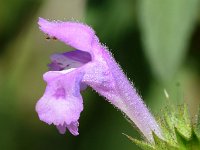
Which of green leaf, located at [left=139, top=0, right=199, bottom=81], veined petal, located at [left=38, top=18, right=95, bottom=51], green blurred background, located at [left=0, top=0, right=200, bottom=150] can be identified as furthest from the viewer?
green blurred background, located at [left=0, top=0, right=200, bottom=150]

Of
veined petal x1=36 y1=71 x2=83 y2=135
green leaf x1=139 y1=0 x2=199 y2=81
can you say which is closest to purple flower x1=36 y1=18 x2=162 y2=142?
veined petal x1=36 y1=71 x2=83 y2=135

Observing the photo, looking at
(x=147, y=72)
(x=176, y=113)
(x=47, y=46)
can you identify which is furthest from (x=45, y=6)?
(x=176, y=113)

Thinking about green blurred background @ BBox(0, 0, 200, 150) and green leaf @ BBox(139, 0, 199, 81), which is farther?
green blurred background @ BBox(0, 0, 200, 150)

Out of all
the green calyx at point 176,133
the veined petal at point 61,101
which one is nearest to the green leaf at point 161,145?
the green calyx at point 176,133

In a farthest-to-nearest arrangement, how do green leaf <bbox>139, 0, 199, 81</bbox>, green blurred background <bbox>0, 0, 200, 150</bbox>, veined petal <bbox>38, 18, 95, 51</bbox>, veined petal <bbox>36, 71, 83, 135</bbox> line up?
green blurred background <bbox>0, 0, 200, 150</bbox> → green leaf <bbox>139, 0, 199, 81</bbox> → veined petal <bbox>38, 18, 95, 51</bbox> → veined petal <bbox>36, 71, 83, 135</bbox>

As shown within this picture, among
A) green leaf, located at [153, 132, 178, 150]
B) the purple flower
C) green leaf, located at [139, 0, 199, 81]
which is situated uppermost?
the purple flower

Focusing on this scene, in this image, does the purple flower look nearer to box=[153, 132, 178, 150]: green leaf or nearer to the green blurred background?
box=[153, 132, 178, 150]: green leaf

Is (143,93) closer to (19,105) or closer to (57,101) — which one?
(19,105)
